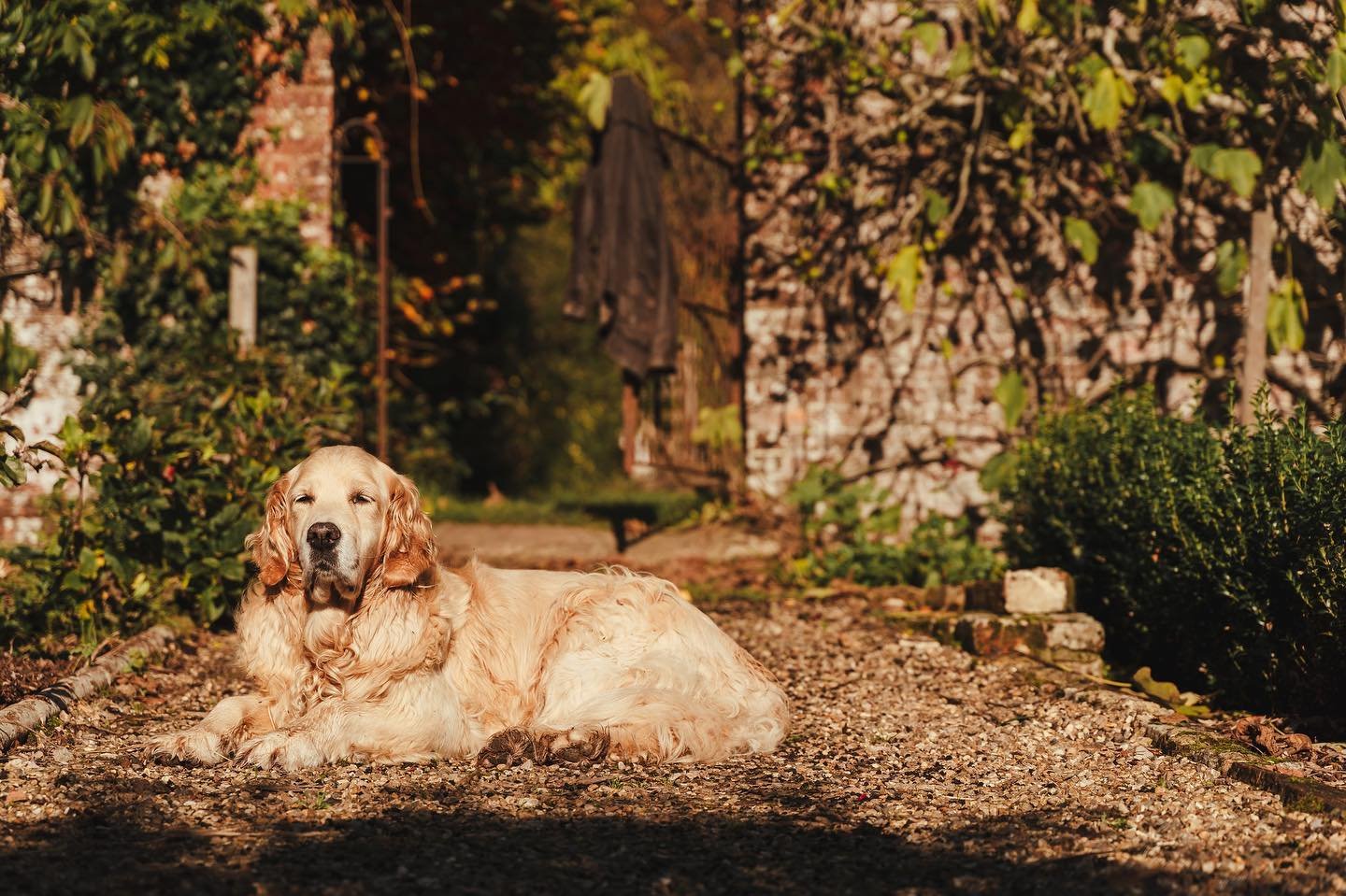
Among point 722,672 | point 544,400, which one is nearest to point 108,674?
point 722,672

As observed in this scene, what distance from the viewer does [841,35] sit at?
8773mm

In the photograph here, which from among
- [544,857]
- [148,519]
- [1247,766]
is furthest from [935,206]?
[544,857]

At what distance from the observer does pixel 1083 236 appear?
27.5 feet

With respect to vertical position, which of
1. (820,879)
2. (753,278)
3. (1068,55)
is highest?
(1068,55)

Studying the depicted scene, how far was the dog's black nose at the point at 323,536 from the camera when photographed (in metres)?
4.32

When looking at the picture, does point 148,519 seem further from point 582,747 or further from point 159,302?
point 159,302

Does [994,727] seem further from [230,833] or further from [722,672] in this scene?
[230,833]

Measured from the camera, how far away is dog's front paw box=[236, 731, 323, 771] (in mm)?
4219

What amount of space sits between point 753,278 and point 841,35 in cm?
174

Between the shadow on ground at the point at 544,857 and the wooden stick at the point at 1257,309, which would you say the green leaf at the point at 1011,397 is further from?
the shadow on ground at the point at 544,857

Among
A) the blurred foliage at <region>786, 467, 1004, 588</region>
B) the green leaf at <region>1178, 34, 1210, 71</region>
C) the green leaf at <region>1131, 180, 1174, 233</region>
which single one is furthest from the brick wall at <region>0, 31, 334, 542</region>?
the green leaf at <region>1178, 34, 1210, 71</region>

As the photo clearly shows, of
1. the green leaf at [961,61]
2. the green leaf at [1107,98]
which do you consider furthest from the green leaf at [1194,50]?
the green leaf at [961,61]

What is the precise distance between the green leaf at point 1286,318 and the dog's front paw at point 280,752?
18.9 feet

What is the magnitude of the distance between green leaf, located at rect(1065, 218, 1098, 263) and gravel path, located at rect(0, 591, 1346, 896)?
152 inches
